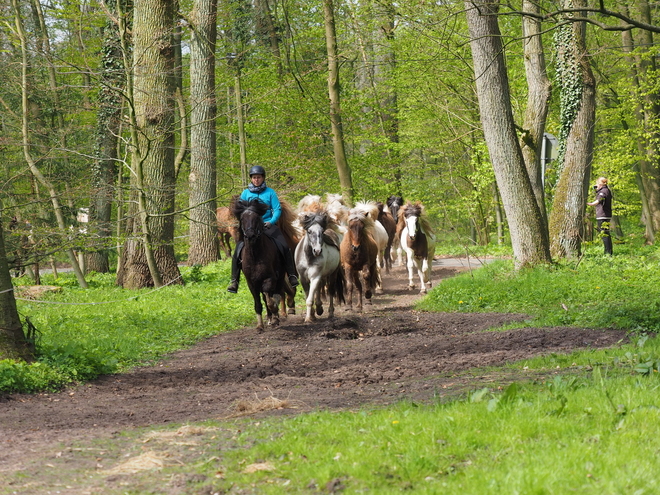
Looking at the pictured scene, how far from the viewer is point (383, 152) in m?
36.1

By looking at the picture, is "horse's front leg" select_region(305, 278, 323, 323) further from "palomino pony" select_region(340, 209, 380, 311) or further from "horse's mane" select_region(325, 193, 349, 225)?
"horse's mane" select_region(325, 193, 349, 225)

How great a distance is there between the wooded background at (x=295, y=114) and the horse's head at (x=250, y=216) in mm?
1077

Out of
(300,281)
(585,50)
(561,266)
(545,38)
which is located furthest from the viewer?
(545,38)

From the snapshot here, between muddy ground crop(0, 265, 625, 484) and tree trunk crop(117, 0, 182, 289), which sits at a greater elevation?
tree trunk crop(117, 0, 182, 289)

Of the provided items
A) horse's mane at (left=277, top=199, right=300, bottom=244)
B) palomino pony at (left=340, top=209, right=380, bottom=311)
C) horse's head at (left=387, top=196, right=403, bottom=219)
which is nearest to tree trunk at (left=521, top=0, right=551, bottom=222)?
palomino pony at (left=340, top=209, right=380, bottom=311)

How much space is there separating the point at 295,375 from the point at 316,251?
5.27 m

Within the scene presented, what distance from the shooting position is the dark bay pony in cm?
1363

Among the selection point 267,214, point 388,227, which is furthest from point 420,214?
point 267,214

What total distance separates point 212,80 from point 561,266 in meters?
13.3

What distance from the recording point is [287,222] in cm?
1605

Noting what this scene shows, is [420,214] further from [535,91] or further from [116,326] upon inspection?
[116,326]

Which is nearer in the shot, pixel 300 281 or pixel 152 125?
pixel 300 281

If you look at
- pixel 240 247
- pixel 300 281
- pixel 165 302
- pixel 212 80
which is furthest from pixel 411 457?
pixel 212 80

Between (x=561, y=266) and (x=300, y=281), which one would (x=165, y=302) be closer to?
(x=300, y=281)
